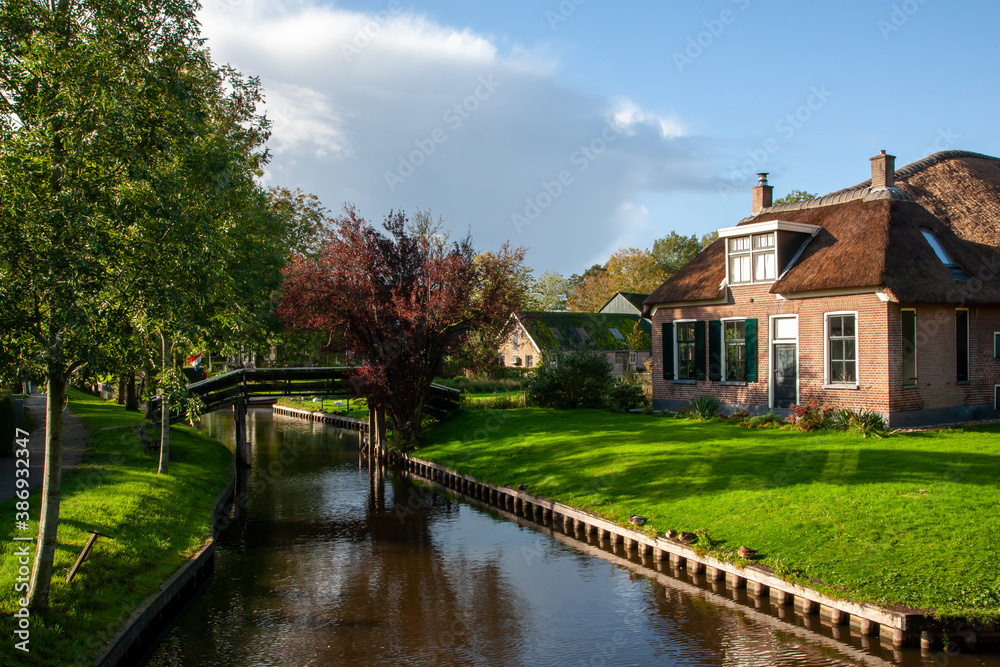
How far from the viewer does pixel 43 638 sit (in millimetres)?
7566

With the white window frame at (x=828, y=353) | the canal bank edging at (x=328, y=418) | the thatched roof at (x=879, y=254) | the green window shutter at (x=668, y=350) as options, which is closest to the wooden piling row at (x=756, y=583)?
the green window shutter at (x=668, y=350)

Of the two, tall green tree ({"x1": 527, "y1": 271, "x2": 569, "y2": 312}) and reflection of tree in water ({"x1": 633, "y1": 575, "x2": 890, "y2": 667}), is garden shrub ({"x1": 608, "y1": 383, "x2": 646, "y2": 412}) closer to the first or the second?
reflection of tree in water ({"x1": 633, "y1": 575, "x2": 890, "y2": 667})

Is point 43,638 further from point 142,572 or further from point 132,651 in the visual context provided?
point 142,572

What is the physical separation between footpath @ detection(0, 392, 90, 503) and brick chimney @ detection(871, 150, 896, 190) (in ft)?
73.8

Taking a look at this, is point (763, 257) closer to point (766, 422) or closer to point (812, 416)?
point (766, 422)

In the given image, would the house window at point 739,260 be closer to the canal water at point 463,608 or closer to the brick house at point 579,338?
the canal water at point 463,608

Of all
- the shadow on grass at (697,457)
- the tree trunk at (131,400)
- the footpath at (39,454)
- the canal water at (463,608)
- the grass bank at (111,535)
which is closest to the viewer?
the grass bank at (111,535)

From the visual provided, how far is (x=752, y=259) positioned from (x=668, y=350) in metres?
4.26

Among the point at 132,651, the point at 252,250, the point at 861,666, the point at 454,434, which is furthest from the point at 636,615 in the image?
the point at 454,434

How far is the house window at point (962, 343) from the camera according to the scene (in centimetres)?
1970

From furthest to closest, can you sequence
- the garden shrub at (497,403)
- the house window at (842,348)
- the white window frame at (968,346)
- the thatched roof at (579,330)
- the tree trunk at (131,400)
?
1. the thatched roof at (579,330)
2. the tree trunk at (131,400)
3. the garden shrub at (497,403)
4. the white window frame at (968,346)
5. the house window at (842,348)

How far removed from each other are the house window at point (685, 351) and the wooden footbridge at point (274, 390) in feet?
26.8

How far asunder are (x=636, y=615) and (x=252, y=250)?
11.7 meters

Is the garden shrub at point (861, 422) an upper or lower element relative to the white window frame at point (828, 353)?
lower
